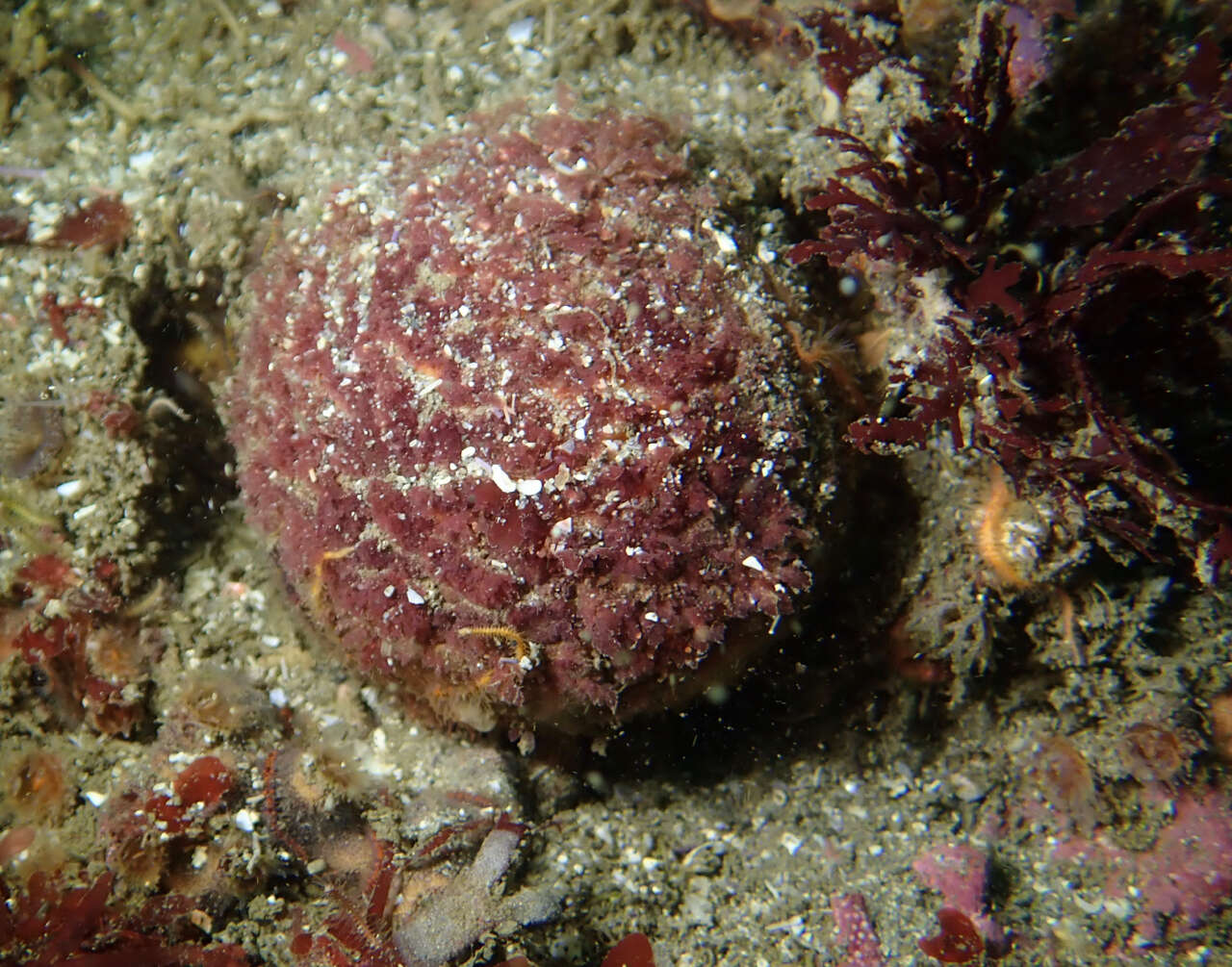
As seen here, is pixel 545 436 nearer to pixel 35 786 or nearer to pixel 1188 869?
pixel 35 786

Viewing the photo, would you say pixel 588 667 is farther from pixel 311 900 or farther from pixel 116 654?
pixel 116 654

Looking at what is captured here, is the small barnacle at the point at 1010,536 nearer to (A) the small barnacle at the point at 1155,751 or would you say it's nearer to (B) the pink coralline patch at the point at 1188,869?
(A) the small barnacle at the point at 1155,751

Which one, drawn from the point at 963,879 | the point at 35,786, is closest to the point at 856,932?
the point at 963,879

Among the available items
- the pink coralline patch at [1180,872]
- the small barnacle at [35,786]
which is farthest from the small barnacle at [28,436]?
the pink coralline patch at [1180,872]

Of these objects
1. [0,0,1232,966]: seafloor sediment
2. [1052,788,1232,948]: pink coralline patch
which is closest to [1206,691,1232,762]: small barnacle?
[0,0,1232,966]: seafloor sediment

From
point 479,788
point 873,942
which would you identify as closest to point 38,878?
point 479,788

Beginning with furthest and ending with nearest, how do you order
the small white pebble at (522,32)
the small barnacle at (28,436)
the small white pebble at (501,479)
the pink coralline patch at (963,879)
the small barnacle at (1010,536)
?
the small white pebble at (522,32), the small barnacle at (28,436), the pink coralline patch at (963,879), the small barnacle at (1010,536), the small white pebble at (501,479)
